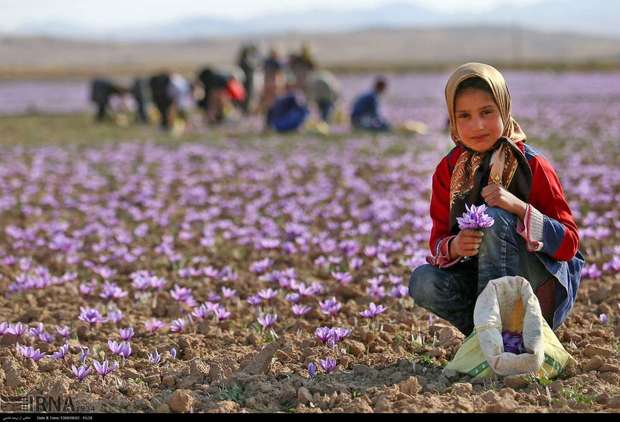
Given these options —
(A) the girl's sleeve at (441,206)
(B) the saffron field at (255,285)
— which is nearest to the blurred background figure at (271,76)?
(B) the saffron field at (255,285)

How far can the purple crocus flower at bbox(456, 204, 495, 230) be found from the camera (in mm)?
3650

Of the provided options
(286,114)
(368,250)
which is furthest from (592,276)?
(286,114)

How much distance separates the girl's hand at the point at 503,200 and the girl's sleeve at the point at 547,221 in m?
0.04

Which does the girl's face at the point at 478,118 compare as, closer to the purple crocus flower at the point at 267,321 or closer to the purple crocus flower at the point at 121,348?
the purple crocus flower at the point at 267,321

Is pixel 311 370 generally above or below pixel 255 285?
above

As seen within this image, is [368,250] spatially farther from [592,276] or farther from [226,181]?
[226,181]

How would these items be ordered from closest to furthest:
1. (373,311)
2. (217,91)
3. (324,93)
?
(373,311) → (324,93) → (217,91)

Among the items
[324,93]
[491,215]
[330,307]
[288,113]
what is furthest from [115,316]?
[324,93]

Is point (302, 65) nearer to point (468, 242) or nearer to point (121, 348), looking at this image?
point (121, 348)

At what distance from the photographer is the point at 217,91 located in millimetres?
21516

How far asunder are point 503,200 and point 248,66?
69.4ft

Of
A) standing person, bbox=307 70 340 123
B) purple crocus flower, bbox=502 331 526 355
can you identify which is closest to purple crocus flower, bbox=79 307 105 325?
purple crocus flower, bbox=502 331 526 355

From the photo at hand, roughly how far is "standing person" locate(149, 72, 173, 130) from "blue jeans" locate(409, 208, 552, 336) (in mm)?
17111

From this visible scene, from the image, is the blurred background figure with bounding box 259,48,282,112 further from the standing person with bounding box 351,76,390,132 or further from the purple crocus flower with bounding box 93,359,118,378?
the purple crocus flower with bounding box 93,359,118,378
